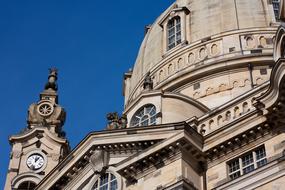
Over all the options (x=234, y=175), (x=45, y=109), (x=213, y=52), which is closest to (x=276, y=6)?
(x=213, y=52)

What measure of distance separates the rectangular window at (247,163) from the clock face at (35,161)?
18.4m

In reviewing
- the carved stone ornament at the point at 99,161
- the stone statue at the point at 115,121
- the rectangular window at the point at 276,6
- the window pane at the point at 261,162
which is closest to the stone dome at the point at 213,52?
the rectangular window at the point at 276,6

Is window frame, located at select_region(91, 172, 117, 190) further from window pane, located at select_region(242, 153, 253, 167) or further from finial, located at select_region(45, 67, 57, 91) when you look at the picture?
finial, located at select_region(45, 67, 57, 91)

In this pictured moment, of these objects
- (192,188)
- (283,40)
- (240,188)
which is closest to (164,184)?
(192,188)

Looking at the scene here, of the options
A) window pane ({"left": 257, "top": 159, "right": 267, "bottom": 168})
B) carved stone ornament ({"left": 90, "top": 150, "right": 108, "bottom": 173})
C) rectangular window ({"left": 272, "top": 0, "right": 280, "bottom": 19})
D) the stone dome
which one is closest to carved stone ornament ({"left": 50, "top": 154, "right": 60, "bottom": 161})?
the stone dome

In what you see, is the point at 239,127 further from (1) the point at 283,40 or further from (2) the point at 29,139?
(2) the point at 29,139

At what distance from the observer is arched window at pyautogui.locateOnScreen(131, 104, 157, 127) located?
30.8 meters

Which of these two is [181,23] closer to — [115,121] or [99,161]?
[115,121]

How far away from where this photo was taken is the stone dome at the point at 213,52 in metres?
35.5

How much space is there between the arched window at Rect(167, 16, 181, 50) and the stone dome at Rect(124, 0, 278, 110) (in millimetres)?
193

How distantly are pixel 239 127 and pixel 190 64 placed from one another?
13413mm

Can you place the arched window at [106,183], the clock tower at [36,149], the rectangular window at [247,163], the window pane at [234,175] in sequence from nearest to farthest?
the rectangular window at [247,163], the window pane at [234,175], the arched window at [106,183], the clock tower at [36,149]

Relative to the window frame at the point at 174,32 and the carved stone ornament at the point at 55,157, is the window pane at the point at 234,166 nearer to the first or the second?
the window frame at the point at 174,32

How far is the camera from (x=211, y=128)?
26.3 m
